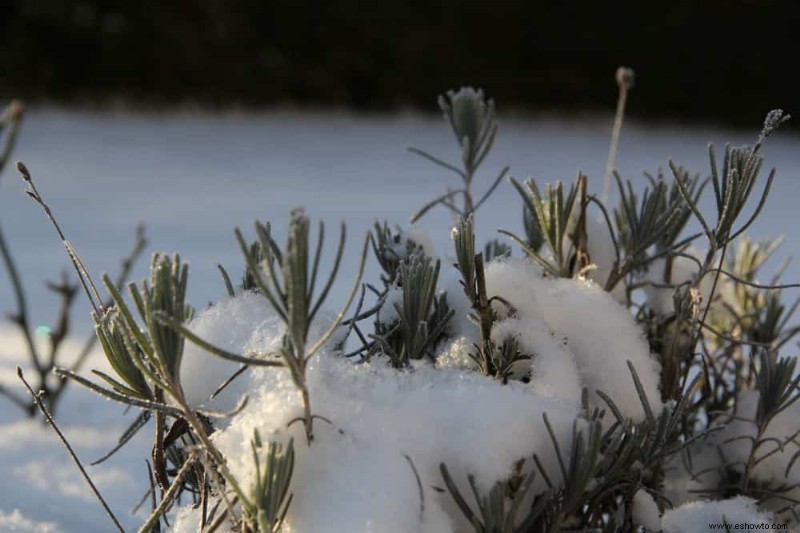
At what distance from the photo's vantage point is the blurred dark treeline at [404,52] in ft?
21.8

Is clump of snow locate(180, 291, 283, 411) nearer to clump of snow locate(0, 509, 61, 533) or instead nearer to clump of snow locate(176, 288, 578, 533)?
clump of snow locate(176, 288, 578, 533)

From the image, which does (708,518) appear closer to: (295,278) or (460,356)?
(460,356)

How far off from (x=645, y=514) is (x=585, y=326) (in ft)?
0.59

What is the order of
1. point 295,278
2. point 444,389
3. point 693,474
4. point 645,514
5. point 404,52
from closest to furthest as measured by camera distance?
1. point 295,278
2. point 444,389
3. point 645,514
4. point 693,474
5. point 404,52

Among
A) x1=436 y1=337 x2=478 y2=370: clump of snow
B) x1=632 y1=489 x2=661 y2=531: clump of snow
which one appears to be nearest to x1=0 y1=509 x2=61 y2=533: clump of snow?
x1=436 y1=337 x2=478 y2=370: clump of snow

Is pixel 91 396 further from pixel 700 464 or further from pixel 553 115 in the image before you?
pixel 553 115

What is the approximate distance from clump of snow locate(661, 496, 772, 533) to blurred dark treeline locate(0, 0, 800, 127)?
6314 millimetres

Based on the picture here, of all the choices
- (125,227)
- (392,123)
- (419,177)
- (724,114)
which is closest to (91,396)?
(125,227)

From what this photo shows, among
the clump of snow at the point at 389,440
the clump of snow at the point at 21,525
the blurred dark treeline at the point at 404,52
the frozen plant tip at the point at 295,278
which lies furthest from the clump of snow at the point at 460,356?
the blurred dark treeline at the point at 404,52

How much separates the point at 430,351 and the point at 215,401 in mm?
222

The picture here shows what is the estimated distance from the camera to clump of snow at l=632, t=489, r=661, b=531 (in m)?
0.83

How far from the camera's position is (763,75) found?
7.51 m

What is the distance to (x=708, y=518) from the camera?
0.88m

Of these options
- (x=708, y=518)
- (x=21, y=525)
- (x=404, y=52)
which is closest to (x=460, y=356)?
(x=708, y=518)
